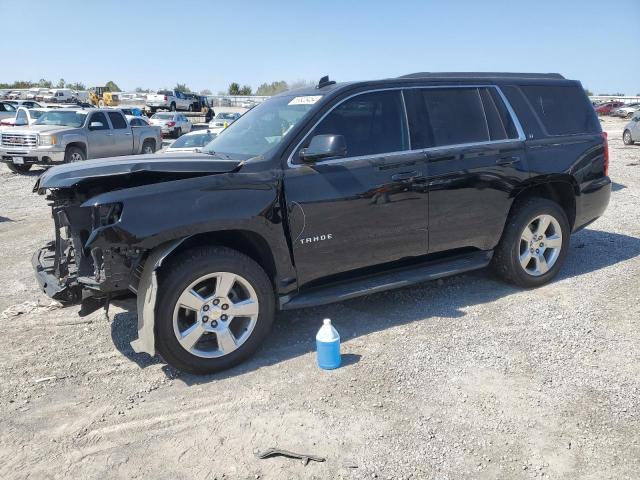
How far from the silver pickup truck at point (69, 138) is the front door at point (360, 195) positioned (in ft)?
44.1

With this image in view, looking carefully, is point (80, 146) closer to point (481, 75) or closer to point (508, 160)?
point (481, 75)

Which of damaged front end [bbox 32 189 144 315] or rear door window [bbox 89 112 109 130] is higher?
rear door window [bbox 89 112 109 130]

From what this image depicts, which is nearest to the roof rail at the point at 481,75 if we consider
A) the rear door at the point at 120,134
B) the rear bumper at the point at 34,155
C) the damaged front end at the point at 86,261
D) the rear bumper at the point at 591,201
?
the rear bumper at the point at 591,201

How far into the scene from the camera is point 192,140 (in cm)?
1312

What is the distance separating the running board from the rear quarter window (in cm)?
148

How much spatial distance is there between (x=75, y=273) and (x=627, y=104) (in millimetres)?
59042

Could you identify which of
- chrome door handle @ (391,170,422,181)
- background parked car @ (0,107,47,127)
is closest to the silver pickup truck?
background parked car @ (0,107,47,127)

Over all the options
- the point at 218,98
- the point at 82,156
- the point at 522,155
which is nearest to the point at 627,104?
the point at 218,98

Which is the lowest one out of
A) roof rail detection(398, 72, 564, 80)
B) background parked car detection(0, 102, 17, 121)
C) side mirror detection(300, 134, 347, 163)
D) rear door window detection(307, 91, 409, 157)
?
side mirror detection(300, 134, 347, 163)

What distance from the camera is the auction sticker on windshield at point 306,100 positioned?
421cm

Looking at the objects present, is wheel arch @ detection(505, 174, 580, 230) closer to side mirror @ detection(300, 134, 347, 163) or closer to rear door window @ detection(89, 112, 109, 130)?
side mirror @ detection(300, 134, 347, 163)

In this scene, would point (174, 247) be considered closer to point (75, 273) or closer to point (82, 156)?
point (75, 273)

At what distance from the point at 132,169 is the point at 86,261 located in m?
0.75

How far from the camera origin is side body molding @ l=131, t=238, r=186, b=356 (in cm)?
340
